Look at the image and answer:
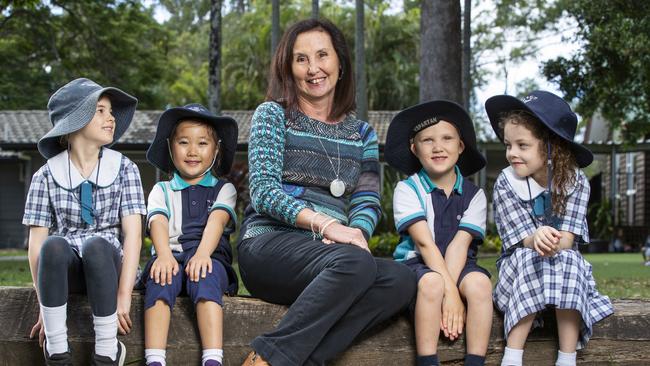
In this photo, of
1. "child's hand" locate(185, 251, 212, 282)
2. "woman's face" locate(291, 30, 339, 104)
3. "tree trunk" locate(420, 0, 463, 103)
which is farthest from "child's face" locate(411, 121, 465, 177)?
"tree trunk" locate(420, 0, 463, 103)

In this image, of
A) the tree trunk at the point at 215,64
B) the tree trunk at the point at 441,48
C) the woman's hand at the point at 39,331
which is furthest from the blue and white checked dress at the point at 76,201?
the tree trunk at the point at 215,64

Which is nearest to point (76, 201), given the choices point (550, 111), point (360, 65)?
point (550, 111)

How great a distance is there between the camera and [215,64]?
1272cm

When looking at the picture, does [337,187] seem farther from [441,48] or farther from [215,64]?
[215,64]

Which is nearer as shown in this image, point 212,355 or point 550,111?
point 212,355

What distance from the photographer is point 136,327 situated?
11.3 ft

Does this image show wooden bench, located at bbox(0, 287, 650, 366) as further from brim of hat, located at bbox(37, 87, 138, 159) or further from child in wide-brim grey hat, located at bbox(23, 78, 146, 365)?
brim of hat, located at bbox(37, 87, 138, 159)

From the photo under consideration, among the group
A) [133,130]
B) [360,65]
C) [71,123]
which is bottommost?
[71,123]

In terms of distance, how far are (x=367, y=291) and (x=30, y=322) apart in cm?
150

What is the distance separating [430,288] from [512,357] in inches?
18.3

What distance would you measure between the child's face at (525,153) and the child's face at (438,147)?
0.84ft

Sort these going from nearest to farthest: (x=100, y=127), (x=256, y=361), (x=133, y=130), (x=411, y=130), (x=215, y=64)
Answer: (x=256, y=361)
(x=100, y=127)
(x=411, y=130)
(x=215, y=64)
(x=133, y=130)

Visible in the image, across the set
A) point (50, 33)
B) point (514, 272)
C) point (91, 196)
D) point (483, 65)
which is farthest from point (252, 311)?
point (483, 65)

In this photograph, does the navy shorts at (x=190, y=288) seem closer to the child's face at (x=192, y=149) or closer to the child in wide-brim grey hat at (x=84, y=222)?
the child in wide-brim grey hat at (x=84, y=222)
